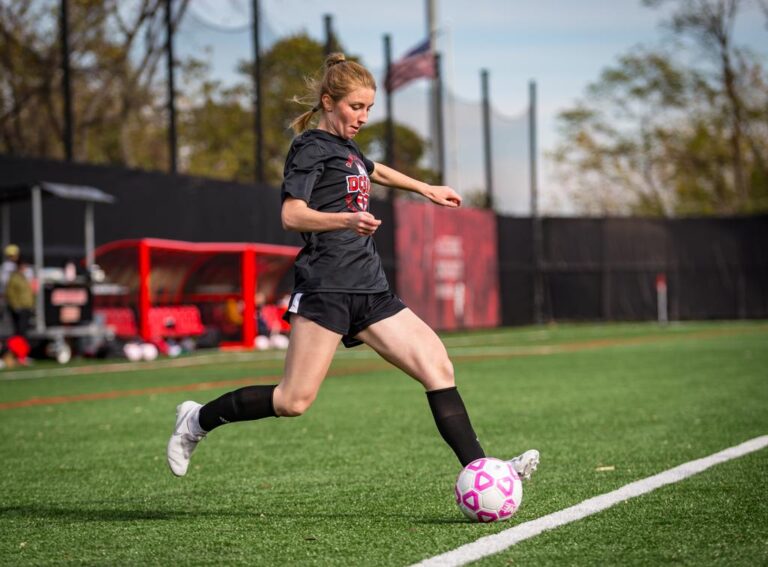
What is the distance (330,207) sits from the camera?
5.05 m

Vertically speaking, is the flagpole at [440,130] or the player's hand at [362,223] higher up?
Answer: the flagpole at [440,130]

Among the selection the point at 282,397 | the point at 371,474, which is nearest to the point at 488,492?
the point at 282,397

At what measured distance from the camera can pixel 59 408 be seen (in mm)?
11227

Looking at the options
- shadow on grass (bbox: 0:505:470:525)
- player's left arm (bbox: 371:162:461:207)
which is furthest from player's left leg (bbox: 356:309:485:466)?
player's left arm (bbox: 371:162:461:207)

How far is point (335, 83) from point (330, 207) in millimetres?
537

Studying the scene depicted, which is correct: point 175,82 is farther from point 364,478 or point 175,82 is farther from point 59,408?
point 364,478

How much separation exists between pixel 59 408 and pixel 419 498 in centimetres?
647

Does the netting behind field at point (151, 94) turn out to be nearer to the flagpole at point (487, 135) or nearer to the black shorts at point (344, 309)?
the flagpole at point (487, 135)

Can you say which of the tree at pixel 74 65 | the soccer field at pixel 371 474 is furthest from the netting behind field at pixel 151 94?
the soccer field at pixel 371 474

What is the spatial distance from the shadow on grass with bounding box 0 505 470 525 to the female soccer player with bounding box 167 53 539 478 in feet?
0.89

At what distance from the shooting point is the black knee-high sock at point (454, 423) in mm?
5148

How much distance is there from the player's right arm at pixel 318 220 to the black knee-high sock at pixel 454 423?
0.89 meters

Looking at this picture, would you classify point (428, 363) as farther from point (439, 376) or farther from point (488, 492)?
point (488, 492)

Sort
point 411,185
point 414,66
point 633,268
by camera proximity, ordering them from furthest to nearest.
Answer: point 633,268 → point 414,66 → point 411,185
